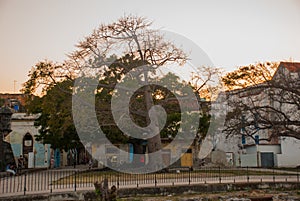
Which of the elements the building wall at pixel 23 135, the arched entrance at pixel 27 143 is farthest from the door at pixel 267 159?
the arched entrance at pixel 27 143

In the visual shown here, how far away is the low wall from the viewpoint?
1561 cm

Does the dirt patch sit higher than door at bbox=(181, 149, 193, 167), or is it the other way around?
door at bbox=(181, 149, 193, 167)

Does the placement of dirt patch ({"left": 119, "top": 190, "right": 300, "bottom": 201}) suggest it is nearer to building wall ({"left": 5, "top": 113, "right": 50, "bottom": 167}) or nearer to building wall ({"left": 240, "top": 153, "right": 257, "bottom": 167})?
building wall ({"left": 240, "top": 153, "right": 257, "bottom": 167})

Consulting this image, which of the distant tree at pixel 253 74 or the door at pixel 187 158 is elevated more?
the distant tree at pixel 253 74

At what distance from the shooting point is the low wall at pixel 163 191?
51.2 ft

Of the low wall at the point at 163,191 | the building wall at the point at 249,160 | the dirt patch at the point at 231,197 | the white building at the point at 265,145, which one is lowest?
the dirt patch at the point at 231,197

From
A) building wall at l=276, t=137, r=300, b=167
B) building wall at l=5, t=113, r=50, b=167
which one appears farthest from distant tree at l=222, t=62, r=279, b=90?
building wall at l=5, t=113, r=50, b=167

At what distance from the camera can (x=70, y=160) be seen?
169ft

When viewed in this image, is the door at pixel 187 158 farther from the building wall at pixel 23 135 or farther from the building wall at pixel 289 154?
the building wall at pixel 23 135

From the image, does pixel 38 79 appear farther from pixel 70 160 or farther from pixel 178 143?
pixel 70 160

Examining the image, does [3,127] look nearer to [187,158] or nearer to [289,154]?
[187,158]

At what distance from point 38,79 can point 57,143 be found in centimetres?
1029

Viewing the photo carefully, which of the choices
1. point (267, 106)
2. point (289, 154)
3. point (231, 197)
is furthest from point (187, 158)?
point (231, 197)

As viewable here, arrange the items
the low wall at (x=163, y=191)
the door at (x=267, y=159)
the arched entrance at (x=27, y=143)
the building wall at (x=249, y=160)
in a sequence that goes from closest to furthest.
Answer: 1. the low wall at (x=163, y=191)
2. the door at (x=267, y=159)
3. the building wall at (x=249, y=160)
4. the arched entrance at (x=27, y=143)
